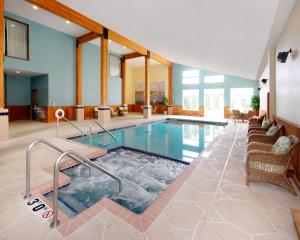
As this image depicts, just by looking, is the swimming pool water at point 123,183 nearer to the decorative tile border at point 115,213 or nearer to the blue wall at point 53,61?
the decorative tile border at point 115,213

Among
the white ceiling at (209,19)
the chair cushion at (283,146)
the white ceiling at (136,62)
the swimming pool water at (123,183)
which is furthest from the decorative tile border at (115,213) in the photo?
the white ceiling at (136,62)

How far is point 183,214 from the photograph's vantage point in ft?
6.55

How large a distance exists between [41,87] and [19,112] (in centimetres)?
194

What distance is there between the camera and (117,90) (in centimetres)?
1354

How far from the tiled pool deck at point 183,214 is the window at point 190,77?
1228cm

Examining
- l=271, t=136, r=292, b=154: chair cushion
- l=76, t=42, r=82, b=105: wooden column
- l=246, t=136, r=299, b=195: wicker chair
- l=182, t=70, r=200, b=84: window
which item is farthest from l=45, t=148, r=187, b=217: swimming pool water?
l=182, t=70, r=200, b=84: window

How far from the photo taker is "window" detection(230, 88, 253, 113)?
488 inches

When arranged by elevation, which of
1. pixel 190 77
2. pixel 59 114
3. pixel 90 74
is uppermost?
pixel 190 77

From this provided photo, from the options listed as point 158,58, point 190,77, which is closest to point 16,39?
point 158,58

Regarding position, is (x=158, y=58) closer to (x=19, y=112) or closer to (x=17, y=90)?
(x=17, y=90)

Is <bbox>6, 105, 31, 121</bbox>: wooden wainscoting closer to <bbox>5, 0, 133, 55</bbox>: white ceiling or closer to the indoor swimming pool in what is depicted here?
<bbox>5, 0, 133, 55</bbox>: white ceiling

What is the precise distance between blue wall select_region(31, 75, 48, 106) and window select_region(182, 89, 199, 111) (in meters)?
10.3

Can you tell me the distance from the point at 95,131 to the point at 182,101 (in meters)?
9.62

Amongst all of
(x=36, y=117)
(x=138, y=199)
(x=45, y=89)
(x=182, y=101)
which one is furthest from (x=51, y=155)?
(x=182, y=101)
